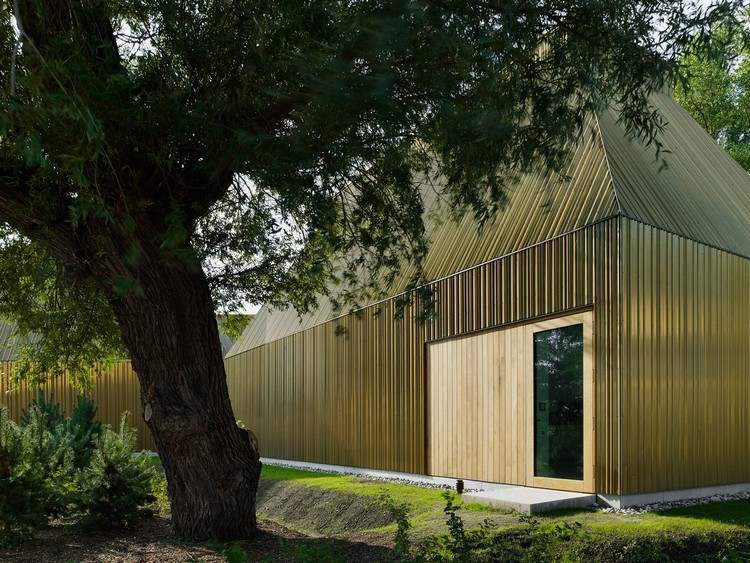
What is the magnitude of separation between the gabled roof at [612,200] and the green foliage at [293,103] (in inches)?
48.5

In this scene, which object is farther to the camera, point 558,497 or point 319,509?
point 319,509

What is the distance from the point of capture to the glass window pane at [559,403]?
9797 millimetres

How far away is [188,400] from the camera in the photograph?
7500mm

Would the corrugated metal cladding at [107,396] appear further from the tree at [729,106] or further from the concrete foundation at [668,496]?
the concrete foundation at [668,496]

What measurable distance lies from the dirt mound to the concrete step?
1223mm

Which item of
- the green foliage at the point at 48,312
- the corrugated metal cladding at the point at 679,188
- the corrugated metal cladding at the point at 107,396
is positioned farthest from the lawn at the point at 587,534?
the corrugated metal cladding at the point at 107,396

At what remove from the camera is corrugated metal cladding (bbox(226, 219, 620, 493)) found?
31.1 feet

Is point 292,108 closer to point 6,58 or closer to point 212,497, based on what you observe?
Answer: point 6,58

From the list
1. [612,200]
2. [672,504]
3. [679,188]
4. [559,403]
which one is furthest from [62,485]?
[679,188]

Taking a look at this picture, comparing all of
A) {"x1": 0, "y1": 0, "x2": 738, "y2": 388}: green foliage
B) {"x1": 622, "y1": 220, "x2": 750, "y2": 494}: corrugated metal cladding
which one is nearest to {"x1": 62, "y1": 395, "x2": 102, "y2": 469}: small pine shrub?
{"x1": 0, "y1": 0, "x2": 738, "y2": 388}: green foliage

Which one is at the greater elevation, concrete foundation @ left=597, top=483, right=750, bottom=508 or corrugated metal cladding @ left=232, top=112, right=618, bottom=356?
corrugated metal cladding @ left=232, top=112, right=618, bottom=356

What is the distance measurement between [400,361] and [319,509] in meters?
3.09

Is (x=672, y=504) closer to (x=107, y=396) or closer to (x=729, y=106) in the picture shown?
(x=729, y=106)

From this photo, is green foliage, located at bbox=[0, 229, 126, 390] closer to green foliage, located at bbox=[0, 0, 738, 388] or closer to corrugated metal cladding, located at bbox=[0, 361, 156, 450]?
green foliage, located at bbox=[0, 0, 738, 388]
